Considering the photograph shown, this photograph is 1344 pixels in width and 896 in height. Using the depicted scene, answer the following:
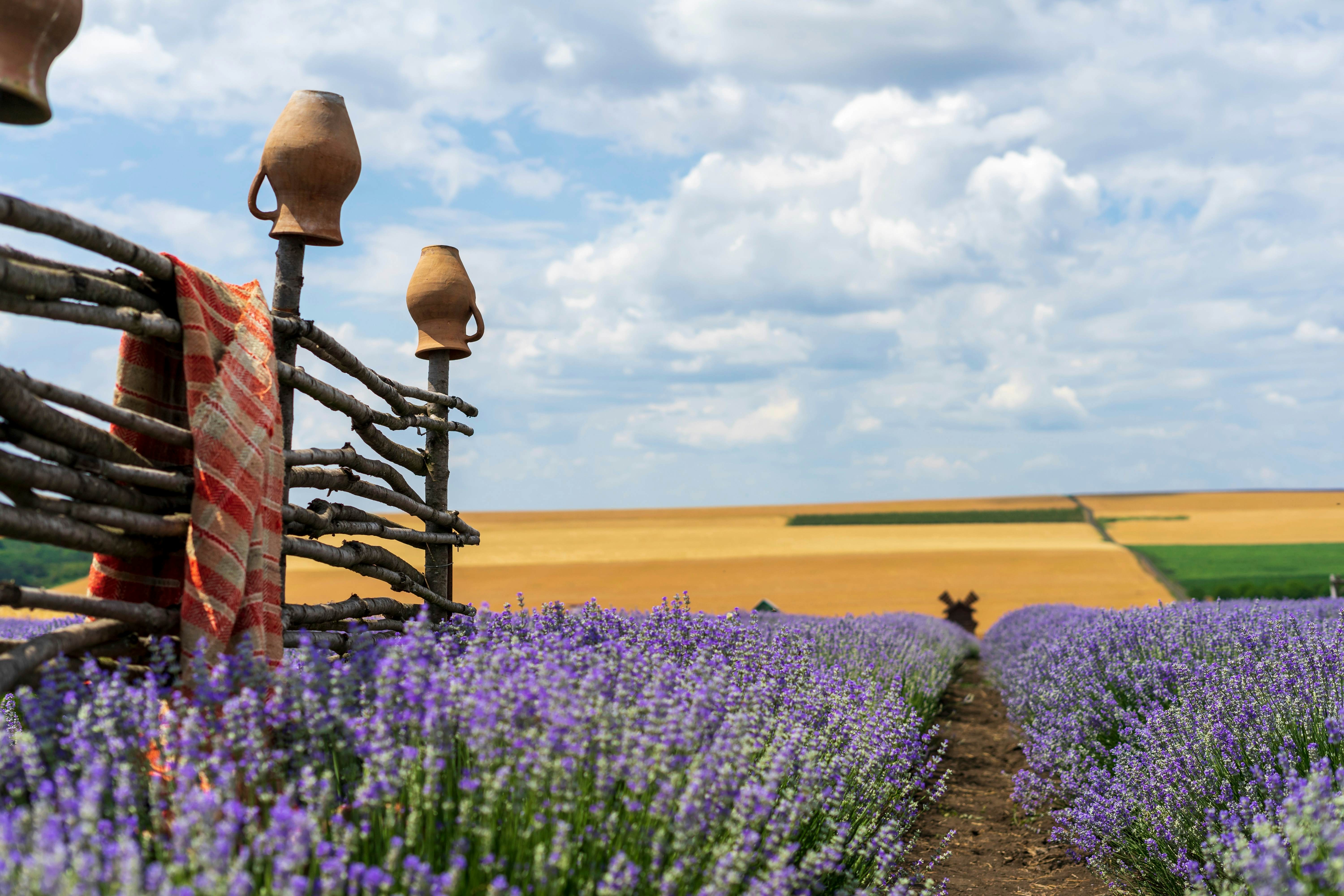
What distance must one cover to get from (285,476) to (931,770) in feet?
8.76

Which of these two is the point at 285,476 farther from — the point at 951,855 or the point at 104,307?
the point at 951,855

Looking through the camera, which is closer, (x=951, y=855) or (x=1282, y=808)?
(x=1282, y=808)

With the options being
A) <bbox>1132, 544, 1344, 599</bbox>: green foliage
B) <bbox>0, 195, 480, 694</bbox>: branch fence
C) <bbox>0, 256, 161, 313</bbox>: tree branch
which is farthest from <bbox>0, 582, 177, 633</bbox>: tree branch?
<bbox>1132, 544, 1344, 599</bbox>: green foliage

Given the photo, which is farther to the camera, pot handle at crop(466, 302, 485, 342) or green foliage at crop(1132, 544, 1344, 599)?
green foliage at crop(1132, 544, 1344, 599)

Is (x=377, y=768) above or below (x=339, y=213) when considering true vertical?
below

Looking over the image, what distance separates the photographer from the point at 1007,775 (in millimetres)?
5711

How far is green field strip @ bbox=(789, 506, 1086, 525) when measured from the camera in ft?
128

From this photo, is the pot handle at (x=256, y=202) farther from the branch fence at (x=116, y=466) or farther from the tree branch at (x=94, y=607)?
the tree branch at (x=94, y=607)

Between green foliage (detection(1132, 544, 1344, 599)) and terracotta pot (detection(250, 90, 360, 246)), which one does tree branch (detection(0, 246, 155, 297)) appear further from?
green foliage (detection(1132, 544, 1344, 599))

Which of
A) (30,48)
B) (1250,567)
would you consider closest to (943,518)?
(1250,567)

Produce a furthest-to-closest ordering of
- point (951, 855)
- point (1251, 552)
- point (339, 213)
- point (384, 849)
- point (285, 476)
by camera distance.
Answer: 1. point (1251, 552)
2. point (951, 855)
3. point (339, 213)
4. point (285, 476)
5. point (384, 849)

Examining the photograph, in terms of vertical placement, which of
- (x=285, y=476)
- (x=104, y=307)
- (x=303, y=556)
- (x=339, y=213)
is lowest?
(x=303, y=556)

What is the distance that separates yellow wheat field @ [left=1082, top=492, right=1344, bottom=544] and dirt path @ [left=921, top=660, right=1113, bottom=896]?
83.9 ft

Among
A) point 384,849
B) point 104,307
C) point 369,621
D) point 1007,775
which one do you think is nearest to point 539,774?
point 384,849
